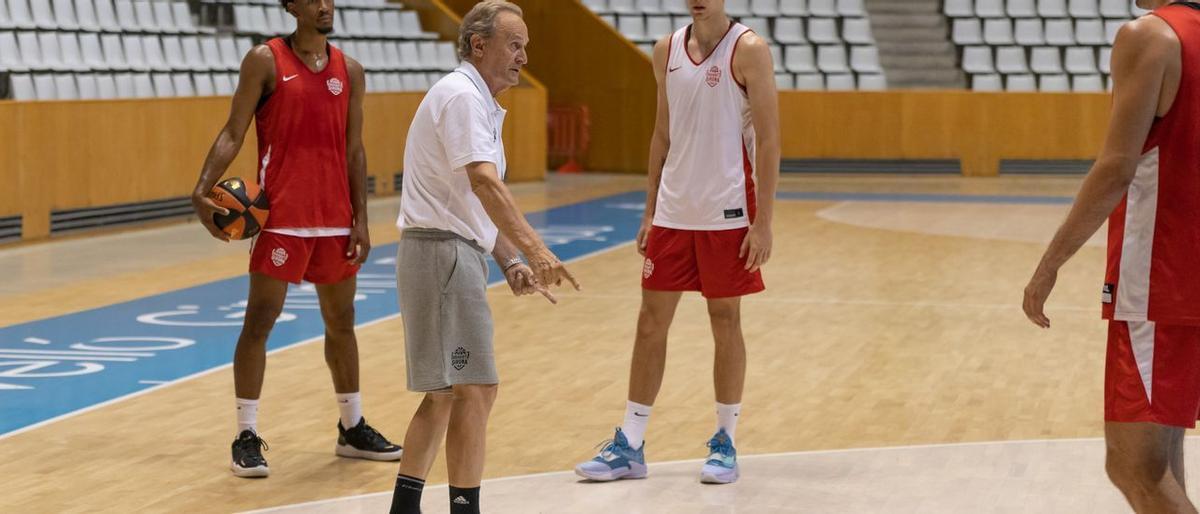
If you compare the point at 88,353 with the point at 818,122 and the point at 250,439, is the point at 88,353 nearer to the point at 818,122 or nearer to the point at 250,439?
the point at 250,439

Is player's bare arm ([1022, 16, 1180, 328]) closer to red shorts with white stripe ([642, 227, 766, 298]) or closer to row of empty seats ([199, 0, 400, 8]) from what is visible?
red shorts with white stripe ([642, 227, 766, 298])

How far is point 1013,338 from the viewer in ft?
29.2

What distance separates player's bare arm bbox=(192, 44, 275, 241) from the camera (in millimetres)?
5746

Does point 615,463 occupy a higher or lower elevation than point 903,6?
higher

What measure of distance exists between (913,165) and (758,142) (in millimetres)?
16514

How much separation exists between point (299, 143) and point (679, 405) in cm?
210

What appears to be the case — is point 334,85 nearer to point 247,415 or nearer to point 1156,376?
point 247,415

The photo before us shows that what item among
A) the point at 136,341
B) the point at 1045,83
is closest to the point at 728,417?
the point at 136,341

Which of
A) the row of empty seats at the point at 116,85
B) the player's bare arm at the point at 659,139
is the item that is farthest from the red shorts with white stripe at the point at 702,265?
the row of empty seats at the point at 116,85

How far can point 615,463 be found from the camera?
5684 mm

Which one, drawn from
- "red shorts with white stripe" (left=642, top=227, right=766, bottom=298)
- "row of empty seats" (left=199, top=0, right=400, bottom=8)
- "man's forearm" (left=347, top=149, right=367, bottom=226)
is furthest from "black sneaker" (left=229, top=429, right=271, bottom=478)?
"row of empty seats" (left=199, top=0, right=400, bottom=8)

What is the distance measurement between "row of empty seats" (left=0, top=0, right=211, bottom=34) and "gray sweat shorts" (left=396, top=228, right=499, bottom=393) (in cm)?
1126

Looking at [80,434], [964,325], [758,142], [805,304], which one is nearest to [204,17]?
[805,304]

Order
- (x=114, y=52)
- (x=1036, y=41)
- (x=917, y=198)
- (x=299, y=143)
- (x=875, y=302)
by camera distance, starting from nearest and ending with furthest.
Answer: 1. (x=299, y=143)
2. (x=875, y=302)
3. (x=114, y=52)
4. (x=917, y=198)
5. (x=1036, y=41)
